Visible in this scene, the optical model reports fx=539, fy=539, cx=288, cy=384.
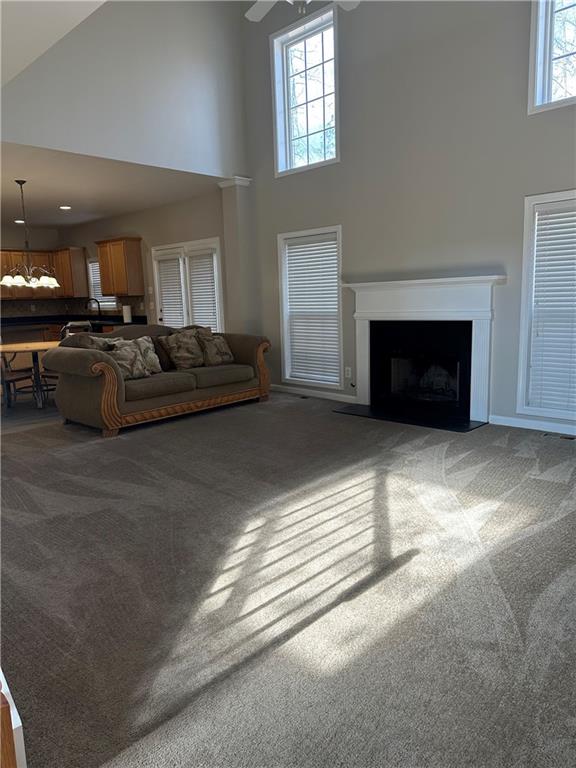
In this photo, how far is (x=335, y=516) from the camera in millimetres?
3098

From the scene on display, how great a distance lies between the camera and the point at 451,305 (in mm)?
5086

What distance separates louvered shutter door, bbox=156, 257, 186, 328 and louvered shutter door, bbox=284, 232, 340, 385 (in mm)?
2227

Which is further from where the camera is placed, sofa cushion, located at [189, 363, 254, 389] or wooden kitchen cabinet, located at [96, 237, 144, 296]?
wooden kitchen cabinet, located at [96, 237, 144, 296]

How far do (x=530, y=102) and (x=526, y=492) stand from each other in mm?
3241

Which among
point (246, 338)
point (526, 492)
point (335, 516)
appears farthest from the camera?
point (246, 338)

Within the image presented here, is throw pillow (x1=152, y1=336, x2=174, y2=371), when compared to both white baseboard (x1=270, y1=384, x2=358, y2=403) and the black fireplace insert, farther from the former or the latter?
the black fireplace insert

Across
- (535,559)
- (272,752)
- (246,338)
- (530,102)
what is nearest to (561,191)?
(530,102)

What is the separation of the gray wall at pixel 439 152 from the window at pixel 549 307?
10cm

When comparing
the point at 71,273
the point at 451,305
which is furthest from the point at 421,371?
the point at 71,273

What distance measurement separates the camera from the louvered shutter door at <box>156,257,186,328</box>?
8.34 meters

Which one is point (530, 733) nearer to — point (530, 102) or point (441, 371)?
point (441, 371)

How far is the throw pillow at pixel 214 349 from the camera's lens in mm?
6250

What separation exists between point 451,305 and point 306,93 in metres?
3.26

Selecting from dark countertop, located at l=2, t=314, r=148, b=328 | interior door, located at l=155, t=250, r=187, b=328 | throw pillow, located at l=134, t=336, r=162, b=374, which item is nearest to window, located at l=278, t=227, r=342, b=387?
throw pillow, located at l=134, t=336, r=162, b=374
